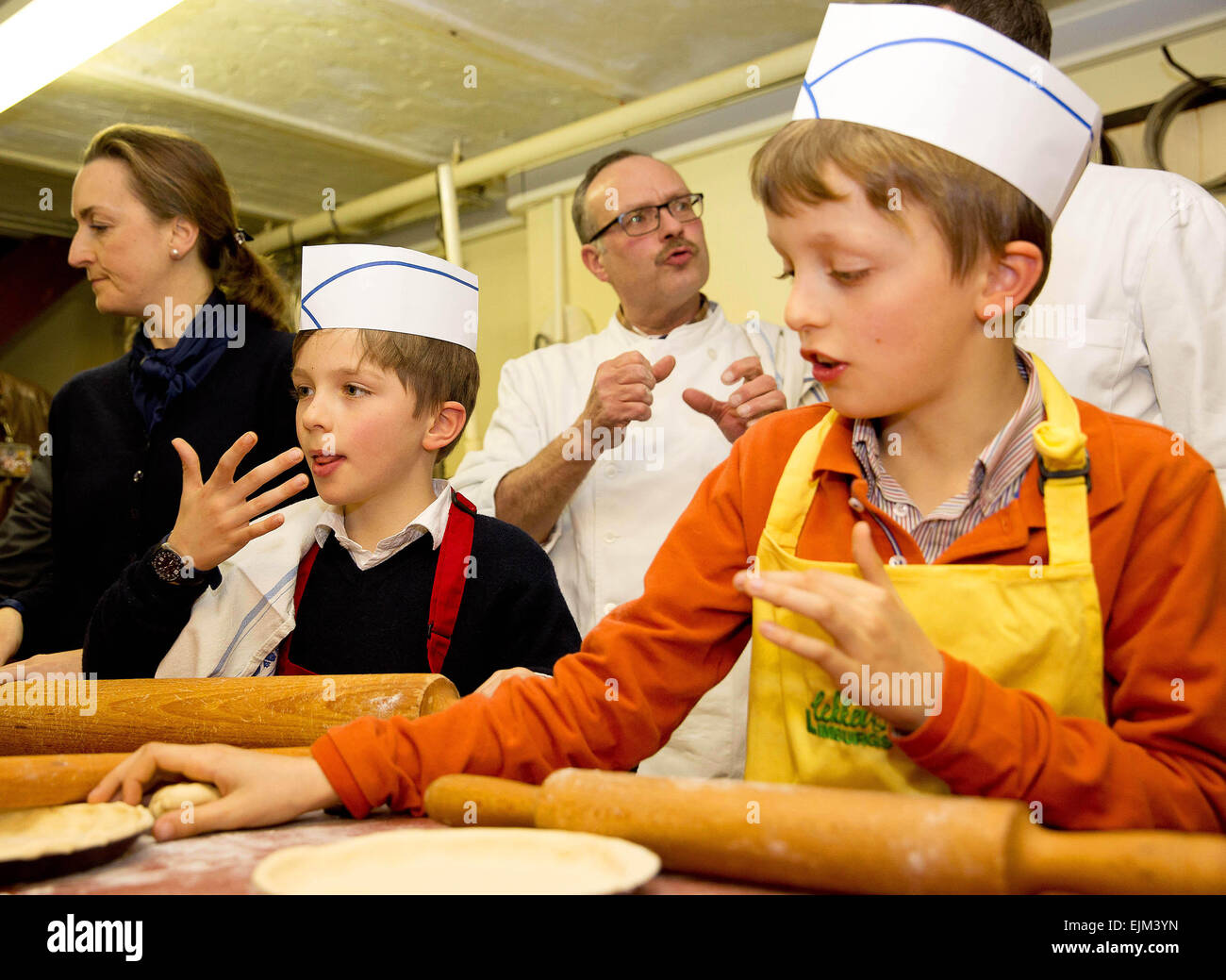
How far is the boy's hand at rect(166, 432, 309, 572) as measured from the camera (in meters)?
1.42

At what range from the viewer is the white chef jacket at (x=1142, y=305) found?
5.51 ft

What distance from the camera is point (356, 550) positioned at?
63.8 inches

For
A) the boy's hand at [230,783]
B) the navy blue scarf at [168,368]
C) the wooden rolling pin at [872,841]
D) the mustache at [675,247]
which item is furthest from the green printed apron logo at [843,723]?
the mustache at [675,247]

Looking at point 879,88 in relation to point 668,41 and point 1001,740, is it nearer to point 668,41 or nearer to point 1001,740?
point 1001,740

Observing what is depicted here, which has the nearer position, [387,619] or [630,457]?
[387,619]

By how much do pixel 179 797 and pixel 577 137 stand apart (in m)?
3.93

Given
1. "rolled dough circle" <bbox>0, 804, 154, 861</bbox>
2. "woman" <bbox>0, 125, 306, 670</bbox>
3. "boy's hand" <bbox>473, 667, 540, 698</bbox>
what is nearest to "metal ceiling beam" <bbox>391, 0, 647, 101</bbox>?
"woman" <bbox>0, 125, 306, 670</bbox>

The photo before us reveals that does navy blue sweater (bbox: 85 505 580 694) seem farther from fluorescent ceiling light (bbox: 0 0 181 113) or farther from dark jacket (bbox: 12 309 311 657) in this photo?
fluorescent ceiling light (bbox: 0 0 181 113)

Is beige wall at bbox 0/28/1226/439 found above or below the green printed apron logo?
above

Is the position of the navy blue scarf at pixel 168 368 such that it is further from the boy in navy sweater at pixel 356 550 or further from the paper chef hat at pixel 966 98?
the paper chef hat at pixel 966 98

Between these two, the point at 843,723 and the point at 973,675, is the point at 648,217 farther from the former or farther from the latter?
the point at 973,675

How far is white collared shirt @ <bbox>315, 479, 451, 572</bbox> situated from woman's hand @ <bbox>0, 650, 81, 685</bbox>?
45cm

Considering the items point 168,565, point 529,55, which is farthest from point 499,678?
→ point 529,55

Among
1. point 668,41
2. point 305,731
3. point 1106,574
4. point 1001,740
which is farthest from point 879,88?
point 668,41
